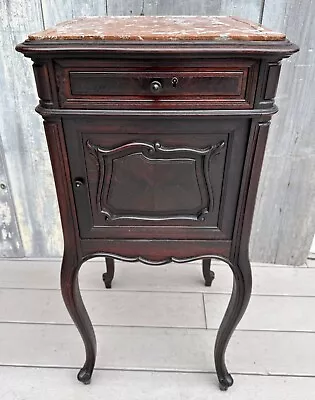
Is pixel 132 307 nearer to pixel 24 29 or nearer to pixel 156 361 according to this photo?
pixel 156 361

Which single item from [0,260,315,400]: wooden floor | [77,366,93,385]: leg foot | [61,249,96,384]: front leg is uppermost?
[61,249,96,384]: front leg

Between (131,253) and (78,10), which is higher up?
(78,10)

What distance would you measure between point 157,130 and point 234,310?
0.49 meters

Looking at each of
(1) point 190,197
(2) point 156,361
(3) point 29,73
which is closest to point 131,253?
(1) point 190,197

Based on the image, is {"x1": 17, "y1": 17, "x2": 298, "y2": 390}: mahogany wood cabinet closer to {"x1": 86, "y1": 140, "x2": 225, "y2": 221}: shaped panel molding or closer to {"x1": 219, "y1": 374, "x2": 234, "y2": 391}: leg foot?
{"x1": 86, "y1": 140, "x2": 225, "y2": 221}: shaped panel molding

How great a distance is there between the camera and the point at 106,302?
137 centimetres

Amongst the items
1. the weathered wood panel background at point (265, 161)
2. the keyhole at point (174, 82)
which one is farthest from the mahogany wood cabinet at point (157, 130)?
the weathered wood panel background at point (265, 161)

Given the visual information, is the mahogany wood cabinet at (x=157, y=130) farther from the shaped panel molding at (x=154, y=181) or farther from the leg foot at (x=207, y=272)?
the leg foot at (x=207, y=272)

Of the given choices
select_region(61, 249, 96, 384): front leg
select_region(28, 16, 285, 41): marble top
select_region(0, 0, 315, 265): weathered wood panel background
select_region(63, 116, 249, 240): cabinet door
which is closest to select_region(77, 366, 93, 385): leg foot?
select_region(61, 249, 96, 384): front leg

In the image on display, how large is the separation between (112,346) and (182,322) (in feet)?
0.75

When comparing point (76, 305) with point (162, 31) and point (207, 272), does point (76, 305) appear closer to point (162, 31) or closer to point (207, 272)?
point (207, 272)

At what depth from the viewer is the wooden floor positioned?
3.62ft

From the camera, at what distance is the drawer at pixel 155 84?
2.27ft

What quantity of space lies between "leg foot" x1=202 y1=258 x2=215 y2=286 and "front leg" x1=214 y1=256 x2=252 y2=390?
1.18 ft
